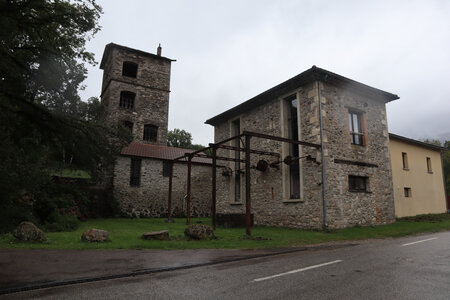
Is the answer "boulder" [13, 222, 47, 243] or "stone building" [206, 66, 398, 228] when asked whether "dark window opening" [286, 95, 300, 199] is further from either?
"boulder" [13, 222, 47, 243]

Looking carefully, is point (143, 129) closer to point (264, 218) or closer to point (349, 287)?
point (264, 218)

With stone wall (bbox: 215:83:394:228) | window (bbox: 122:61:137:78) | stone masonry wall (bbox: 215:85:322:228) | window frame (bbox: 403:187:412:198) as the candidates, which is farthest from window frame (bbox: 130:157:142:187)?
window frame (bbox: 403:187:412:198)

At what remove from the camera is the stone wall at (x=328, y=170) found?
14438mm

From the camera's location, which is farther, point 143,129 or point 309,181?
point 143,129

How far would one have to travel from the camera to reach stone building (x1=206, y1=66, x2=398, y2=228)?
14484mm

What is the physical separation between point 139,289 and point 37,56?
713 cm

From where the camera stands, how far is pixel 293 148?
1658 centimetres

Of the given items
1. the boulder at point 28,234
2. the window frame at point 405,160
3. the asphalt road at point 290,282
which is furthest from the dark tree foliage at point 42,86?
the window frame at point 405,160

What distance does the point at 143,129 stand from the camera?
29.2m

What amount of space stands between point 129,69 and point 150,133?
7.15 m

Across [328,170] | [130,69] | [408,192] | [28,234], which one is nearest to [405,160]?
[408,192]

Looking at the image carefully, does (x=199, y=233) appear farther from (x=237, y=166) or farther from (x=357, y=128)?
(x=357, y=128)

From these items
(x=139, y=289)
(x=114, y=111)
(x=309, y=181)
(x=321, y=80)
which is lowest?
(x=139, y=289)

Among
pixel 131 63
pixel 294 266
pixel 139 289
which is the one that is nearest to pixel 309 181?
pixel 294 266
